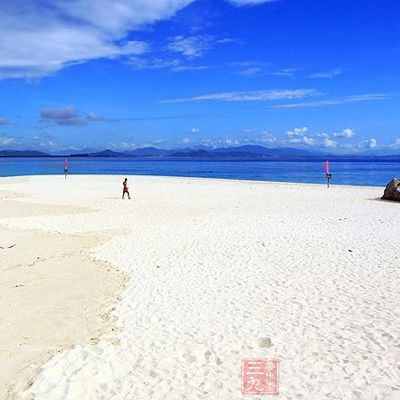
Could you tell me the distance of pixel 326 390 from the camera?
16.6ft

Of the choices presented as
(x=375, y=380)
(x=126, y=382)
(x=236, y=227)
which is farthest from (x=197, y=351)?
(x=236, y=227)

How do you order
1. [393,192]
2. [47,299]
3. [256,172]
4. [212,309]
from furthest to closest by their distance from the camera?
[256,172]
[393,192]
[47,299]
[212,309]

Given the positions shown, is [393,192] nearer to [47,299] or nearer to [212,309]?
[212,309]

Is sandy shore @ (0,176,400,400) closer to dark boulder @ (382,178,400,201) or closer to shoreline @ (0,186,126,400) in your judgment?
shoreline @ (0,186,126,400)

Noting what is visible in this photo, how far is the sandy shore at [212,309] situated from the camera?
534 centimetres

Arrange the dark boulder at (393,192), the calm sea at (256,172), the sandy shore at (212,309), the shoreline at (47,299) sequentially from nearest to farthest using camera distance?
the sandy shore at (212,309)
the shoreline at (47,299)
the dark boulder at (393,192)
the calm sea at (256,172)

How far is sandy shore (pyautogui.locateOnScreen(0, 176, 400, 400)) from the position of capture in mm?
5344

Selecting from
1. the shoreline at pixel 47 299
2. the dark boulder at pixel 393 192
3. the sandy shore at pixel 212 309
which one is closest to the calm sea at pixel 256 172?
the dark boulder at pixel 393 192

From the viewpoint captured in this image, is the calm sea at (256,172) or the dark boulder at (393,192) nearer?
the dark boulder at (393,192)

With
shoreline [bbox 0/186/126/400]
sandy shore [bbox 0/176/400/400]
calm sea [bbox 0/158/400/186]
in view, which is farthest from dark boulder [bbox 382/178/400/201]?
calm sea [bbox 0/158/400/186]

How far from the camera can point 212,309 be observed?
25.4 ft

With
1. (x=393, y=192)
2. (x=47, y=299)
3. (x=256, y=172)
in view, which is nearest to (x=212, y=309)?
(x=47, y=299)

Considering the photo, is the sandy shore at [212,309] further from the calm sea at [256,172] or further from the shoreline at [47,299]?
the calm sea at [256,172]

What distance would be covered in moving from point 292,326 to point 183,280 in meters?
3.15
